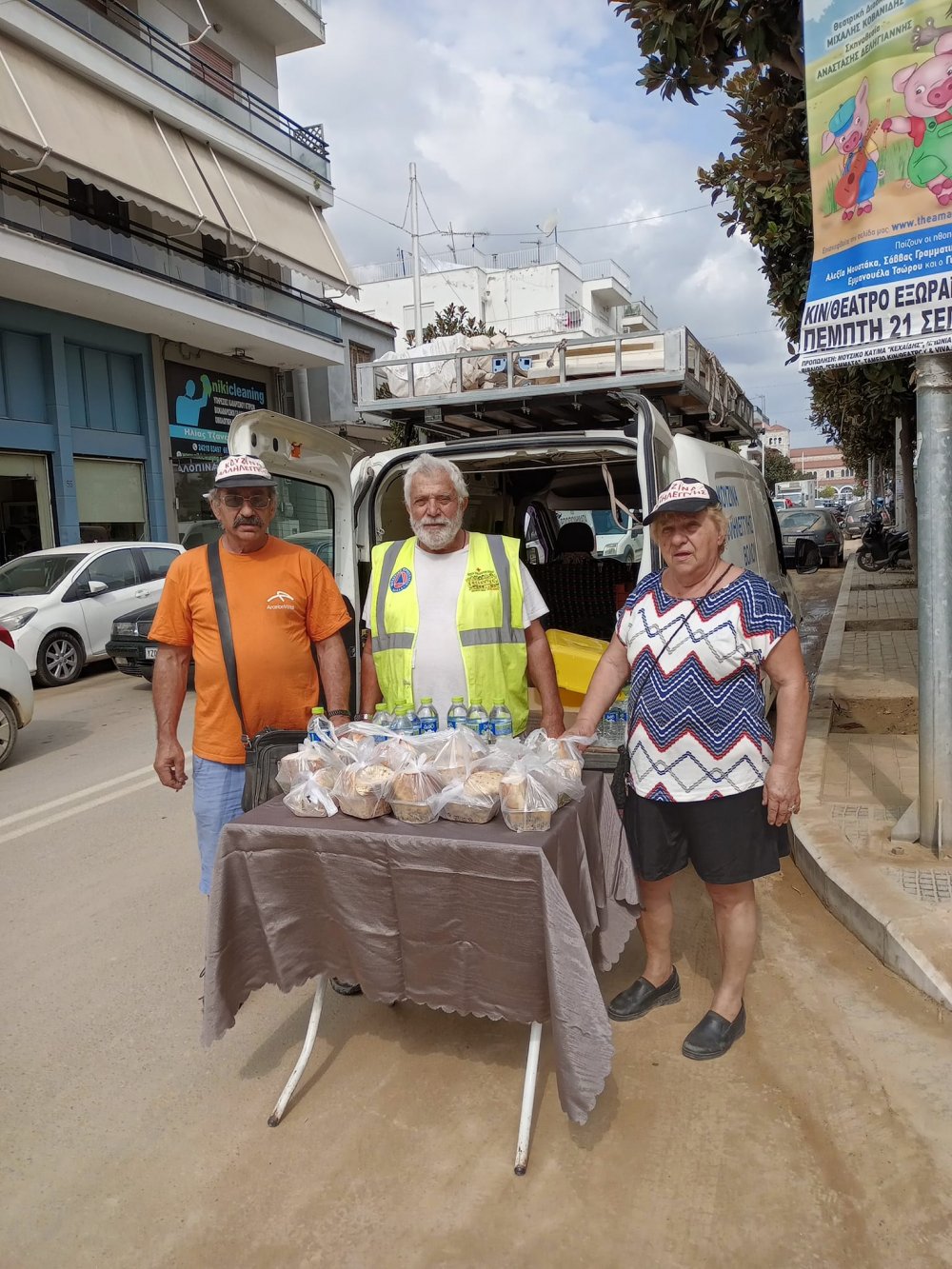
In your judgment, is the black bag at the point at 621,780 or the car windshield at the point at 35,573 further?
the car windshield at the point at 35,573

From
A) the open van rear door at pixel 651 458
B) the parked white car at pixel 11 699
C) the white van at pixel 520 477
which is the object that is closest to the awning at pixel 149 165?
the parked white car at pixel 11 699

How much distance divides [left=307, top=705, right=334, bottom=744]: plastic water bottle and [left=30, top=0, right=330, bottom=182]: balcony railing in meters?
14.9

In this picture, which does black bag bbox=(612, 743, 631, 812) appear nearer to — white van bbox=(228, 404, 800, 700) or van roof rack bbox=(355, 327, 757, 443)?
white van bbox=(228, 404, 800, 700)

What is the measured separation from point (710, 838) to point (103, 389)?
16.6 m

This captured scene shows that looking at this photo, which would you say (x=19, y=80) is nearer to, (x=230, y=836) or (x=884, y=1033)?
(x=230, y=836)

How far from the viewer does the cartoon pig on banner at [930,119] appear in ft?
12.0

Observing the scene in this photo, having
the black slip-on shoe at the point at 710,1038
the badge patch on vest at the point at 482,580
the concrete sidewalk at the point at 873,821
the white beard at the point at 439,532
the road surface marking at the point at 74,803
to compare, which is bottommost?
the black slip-on shoe at the point at 710,1038

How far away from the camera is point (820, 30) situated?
4062 mm

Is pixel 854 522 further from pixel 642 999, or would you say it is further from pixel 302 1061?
pixel 302 1061

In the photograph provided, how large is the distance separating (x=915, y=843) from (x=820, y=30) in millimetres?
3752

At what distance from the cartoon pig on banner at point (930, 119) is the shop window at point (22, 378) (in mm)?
14391

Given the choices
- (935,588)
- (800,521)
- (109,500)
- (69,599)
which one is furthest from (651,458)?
(800,521)

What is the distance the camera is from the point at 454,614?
3281mm

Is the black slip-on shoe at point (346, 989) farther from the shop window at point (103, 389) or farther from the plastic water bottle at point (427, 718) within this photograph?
the shop window at point (103, 389)
